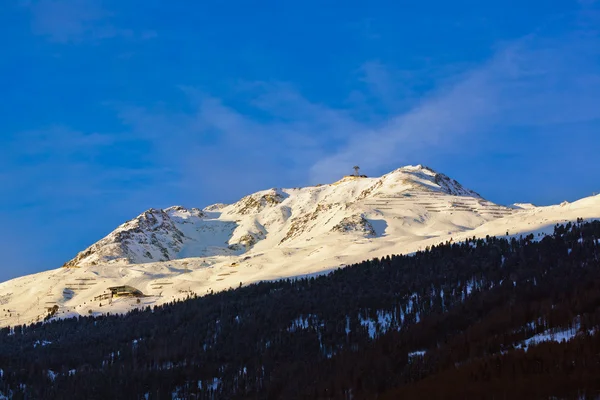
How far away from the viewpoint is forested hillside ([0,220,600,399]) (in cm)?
3278

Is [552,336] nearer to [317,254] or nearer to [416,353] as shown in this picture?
[416,353]

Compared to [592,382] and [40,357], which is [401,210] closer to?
[40,357]

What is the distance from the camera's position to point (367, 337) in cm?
6512

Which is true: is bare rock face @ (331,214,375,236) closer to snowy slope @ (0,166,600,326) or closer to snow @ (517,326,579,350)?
snowy slope @ (0,166,600,326)

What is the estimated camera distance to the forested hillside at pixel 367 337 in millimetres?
32781


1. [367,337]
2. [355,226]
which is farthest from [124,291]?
[367,337]

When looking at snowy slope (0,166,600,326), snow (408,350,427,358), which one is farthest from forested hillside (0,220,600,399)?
snowy slope (0,166,600,326)

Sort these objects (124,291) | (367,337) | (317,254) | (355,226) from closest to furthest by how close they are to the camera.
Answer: (367,337), (124,291), (317,254), (355,226)

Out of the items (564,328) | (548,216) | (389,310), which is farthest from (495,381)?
(548,216)

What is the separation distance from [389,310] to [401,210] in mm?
103211

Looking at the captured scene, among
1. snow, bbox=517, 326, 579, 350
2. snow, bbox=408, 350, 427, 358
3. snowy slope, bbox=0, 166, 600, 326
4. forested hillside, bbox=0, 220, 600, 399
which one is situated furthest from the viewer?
snowy slope, bbox=0, 166, 600, 326

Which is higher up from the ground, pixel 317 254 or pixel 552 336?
pixel 317 254

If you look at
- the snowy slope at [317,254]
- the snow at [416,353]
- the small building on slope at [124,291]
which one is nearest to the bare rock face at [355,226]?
the snowy slope at [317,254]

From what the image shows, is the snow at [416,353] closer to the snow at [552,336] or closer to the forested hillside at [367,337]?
the forested hillside at [367,337]
